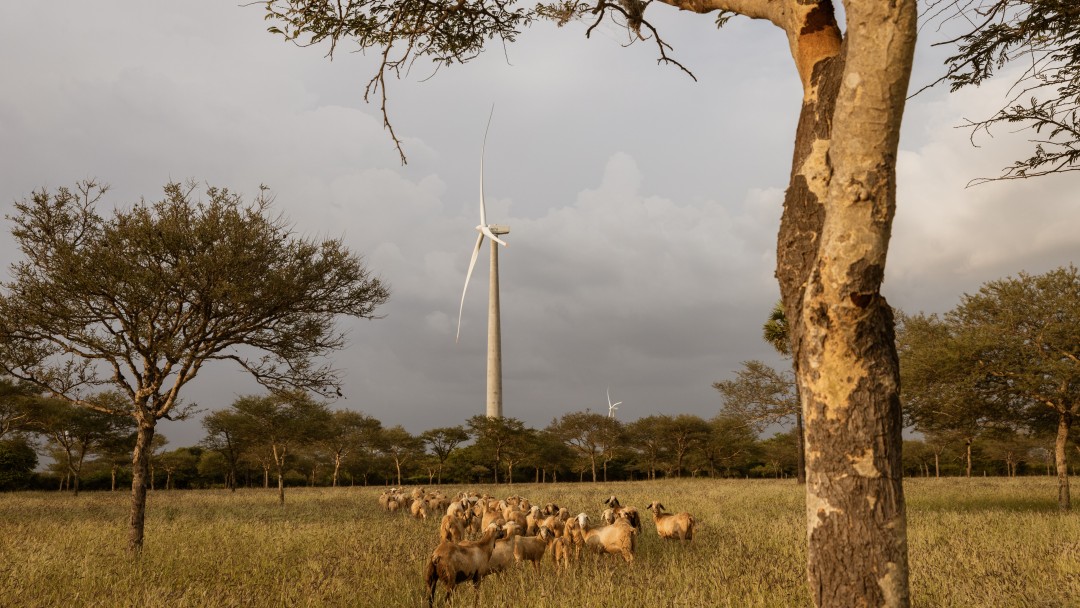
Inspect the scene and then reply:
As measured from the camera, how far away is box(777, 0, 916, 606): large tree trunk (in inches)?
132

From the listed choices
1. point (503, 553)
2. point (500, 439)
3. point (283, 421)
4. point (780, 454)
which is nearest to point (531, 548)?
point (503, 553)

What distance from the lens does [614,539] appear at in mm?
10961

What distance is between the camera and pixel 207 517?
68.8 ft

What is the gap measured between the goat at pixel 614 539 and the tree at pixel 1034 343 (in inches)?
555

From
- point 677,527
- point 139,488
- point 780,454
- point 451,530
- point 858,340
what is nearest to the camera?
point 858,340

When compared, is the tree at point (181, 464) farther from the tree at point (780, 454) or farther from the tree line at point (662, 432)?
the tree at point (780, 454)

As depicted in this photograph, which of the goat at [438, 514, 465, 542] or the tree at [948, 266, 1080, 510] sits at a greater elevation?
the tree at [948, 266, 1080, 510]

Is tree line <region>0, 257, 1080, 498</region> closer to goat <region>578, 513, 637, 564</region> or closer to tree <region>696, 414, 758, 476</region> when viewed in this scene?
tree <region>696, 414, 758, 476</region>

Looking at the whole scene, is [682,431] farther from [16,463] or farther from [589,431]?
[16,463]

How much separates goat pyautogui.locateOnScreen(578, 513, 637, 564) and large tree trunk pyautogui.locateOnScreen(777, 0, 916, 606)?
25.1 feet

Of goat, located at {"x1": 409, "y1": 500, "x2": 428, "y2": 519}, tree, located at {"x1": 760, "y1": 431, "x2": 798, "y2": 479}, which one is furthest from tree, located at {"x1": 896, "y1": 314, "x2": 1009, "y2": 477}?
tree, located at {"x1": 760, "y1": 431, "x2": 798, "y2": 479}

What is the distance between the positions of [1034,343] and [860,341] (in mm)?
19910

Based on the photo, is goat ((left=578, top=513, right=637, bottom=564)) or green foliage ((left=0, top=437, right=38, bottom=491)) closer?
goat ((left=578, top=513, right=637, bottom=564))

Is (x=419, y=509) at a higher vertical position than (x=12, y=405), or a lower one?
lower
